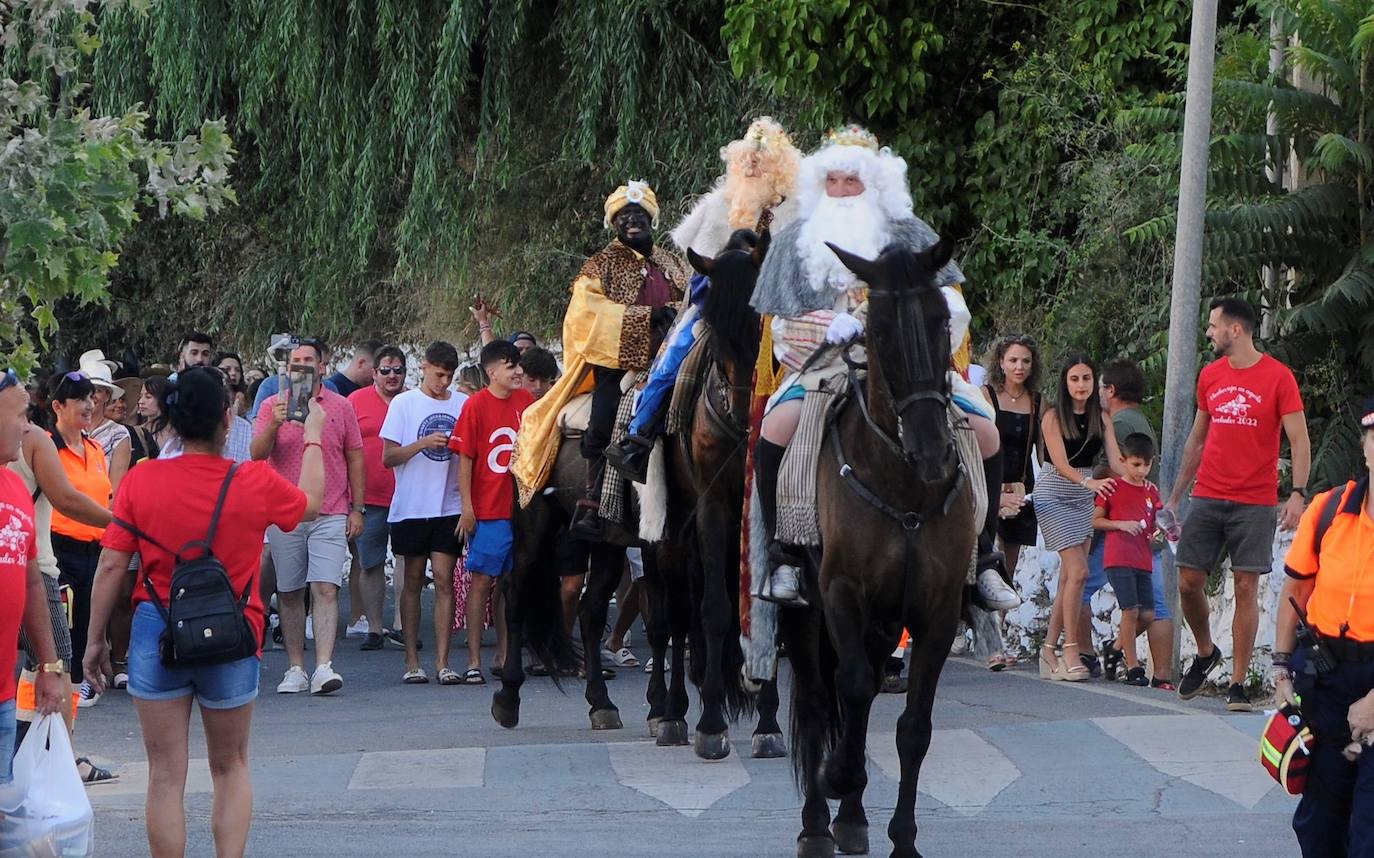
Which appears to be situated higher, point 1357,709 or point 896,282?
point 896,282

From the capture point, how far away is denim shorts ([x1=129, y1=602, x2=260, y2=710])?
678cm

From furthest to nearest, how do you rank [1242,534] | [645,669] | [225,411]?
[645,669], [1242,534], [225,411]

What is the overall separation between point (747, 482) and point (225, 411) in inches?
102

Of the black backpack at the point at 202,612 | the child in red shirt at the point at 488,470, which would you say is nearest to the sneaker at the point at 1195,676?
the child in red shirt at the point at 488,470

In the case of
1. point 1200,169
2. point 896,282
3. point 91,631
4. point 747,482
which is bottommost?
point 91,631

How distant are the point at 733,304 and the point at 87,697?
5255 mm

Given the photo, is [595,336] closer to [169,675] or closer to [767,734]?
[767,734]

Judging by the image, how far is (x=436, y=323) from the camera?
23062 millimetres

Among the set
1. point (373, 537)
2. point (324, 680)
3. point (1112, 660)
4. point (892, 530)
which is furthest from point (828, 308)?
point (373, 537)

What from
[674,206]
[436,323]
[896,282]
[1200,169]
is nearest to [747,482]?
[896,282]

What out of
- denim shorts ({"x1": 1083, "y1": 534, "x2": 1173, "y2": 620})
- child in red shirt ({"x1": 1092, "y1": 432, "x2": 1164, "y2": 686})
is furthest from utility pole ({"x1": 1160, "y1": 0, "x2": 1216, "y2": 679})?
child in red shirt ({"x1": 1092, "y1": 432, "x2": 1164, "y2": 686})

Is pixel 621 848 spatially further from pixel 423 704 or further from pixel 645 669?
pixel 645 669

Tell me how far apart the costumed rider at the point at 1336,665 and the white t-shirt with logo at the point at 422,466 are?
25.7ft

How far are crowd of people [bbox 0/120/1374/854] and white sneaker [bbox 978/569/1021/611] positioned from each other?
2 centimetres
